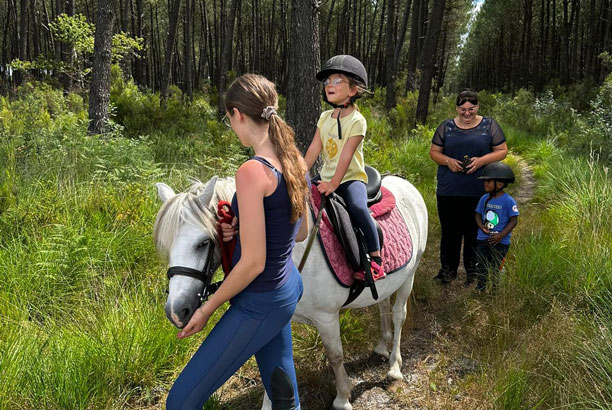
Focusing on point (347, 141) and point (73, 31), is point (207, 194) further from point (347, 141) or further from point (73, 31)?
point (73, 31)

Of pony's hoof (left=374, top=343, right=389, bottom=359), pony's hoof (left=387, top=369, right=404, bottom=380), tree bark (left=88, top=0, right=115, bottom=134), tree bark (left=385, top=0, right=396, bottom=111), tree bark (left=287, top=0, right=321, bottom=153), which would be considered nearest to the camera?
pony's hoof (left=387, top=369, right=404, bottom=380)

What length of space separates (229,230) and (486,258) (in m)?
3.31

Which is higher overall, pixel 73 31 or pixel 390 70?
pixel 73 31

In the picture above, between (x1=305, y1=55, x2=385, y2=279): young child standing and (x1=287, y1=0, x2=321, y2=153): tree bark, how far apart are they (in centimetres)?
330

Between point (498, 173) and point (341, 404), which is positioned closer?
point (341, 404)

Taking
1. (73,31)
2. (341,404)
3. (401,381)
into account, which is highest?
(73,31)

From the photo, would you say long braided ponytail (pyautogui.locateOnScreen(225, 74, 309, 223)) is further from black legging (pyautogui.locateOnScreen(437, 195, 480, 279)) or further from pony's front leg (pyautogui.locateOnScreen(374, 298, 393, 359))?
black legging (pyautogui.locateOnScreen(437, 195, 480, 279))

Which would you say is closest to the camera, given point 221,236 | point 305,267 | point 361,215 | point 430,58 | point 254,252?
A: point 254,252

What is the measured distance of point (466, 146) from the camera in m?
4.47

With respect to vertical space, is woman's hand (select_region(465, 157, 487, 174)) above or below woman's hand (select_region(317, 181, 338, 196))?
below

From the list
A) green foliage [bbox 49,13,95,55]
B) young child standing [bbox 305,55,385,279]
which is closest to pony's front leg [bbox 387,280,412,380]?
young child standing [bbox 305,55,385,279]

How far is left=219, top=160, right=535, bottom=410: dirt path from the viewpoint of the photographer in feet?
9.77

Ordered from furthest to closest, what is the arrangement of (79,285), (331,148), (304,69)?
(304,69) < (79,285) < (331,148)

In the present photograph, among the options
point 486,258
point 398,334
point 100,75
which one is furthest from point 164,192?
point 100,75
